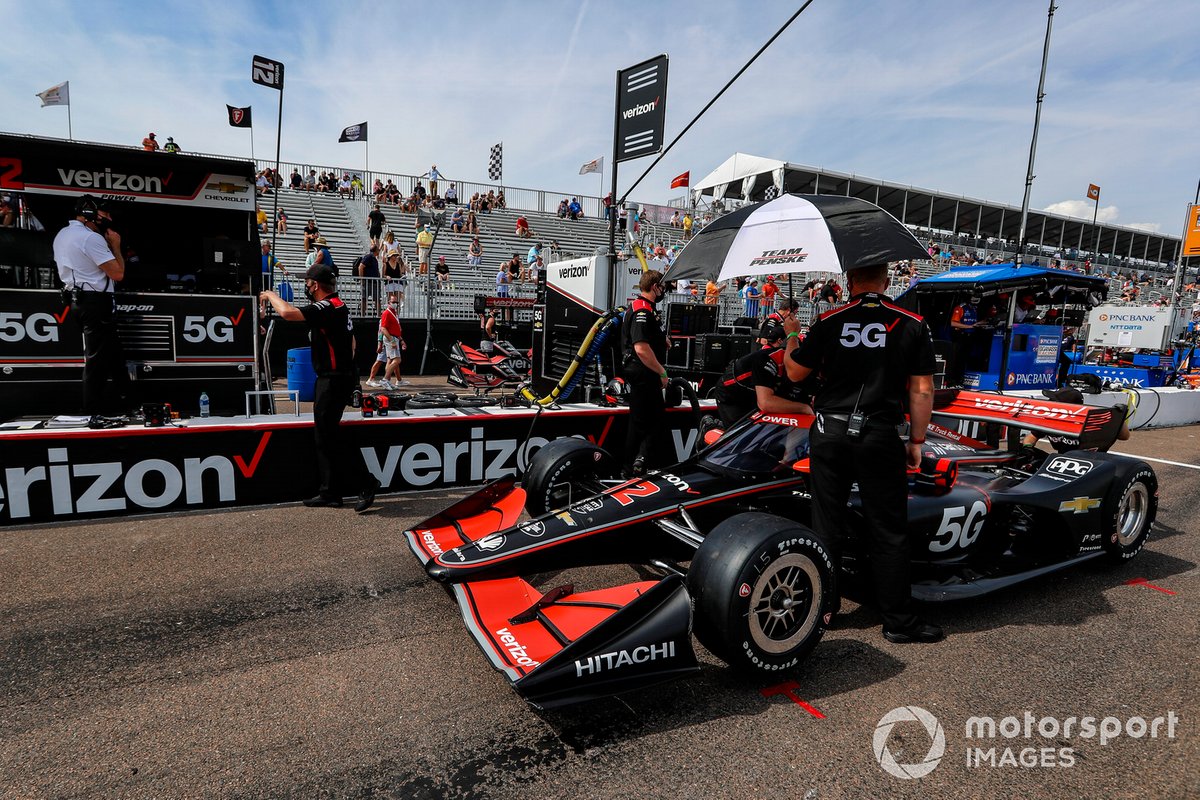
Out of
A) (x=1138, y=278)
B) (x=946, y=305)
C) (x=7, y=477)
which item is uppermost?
(x=1138, y=278)

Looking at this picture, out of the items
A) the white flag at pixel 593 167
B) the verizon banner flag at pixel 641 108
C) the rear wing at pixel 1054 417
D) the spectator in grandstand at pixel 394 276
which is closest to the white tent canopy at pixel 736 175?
the white flag at pixel 593 167

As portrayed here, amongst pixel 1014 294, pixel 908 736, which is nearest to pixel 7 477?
pixel 908 736

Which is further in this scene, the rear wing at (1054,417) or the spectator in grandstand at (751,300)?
the spectator in grandstand at (751,300)

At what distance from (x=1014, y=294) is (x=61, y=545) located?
11.7 metres

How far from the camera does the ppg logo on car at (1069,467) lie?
4.16 m

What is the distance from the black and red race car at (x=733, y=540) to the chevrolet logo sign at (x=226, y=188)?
5407 millimetres

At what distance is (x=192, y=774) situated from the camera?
2188 millimetres

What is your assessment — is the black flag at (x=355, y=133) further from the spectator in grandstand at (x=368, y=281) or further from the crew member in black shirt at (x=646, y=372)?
the crew member in black shirt at (x=646, y=372)

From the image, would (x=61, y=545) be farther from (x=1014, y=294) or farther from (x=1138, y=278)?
(x=1138, y=278)

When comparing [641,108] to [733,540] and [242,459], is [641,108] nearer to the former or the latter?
[242,459]

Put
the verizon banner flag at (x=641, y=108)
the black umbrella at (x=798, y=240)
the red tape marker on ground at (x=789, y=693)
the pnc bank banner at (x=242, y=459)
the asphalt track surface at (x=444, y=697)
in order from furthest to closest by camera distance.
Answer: the verizon banner flag at (x=641, y=108)
the pnc bank banner at (x=242, y=459)
the black umbrella at (x=798, y=240)
the red tape marker on ground at (x=789, y=693)
the asphalt track surface at (x=444, y=697)

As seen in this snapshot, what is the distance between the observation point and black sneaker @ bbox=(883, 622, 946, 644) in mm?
3215

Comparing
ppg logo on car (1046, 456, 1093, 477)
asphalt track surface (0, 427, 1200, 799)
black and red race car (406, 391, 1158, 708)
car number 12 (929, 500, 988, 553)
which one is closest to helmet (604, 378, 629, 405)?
black and red race car (406, 391, 1158, 708)

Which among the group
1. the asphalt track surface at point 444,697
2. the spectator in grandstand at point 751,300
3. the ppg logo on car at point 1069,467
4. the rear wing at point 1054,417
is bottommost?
the asphalt track surface at point 444,697
